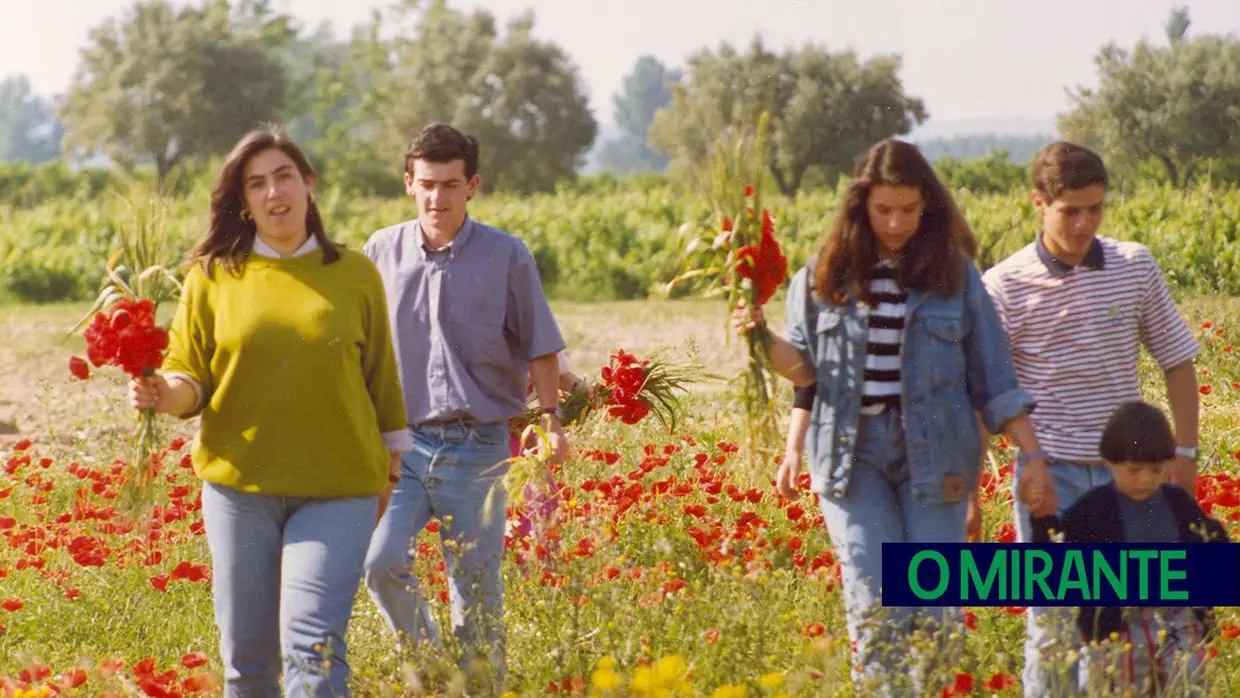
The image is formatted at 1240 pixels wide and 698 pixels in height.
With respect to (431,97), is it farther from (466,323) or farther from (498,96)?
(466,323)

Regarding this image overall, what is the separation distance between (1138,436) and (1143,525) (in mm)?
217

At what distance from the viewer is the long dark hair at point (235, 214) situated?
3.82 meters

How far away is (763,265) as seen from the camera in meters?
3.62

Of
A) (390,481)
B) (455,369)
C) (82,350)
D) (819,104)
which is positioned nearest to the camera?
(390,481)

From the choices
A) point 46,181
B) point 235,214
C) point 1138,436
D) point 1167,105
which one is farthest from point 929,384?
point 46,181

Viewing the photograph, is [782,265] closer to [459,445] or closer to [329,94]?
[459,445]

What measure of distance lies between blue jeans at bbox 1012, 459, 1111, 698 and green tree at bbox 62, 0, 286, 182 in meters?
55.2

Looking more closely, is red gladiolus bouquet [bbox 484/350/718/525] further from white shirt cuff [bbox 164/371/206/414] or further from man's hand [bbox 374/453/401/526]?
white shirt cuff [bbox 164/371/206/414]

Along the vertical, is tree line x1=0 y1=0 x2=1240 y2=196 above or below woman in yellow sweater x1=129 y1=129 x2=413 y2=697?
above

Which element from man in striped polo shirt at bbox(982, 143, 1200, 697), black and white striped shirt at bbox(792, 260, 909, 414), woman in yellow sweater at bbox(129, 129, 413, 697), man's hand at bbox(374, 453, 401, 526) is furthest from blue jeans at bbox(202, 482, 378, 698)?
man in striped polo shirt at bbox(982, 143, 1200, 697)

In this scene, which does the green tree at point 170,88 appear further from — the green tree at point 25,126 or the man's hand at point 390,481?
the green tree at point 25,126

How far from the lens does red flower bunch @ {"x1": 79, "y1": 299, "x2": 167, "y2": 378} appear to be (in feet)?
11.9

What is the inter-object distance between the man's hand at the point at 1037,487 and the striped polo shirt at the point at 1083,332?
283mm

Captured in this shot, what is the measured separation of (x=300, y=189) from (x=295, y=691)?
1.19 m
